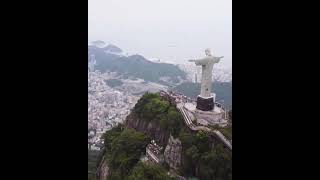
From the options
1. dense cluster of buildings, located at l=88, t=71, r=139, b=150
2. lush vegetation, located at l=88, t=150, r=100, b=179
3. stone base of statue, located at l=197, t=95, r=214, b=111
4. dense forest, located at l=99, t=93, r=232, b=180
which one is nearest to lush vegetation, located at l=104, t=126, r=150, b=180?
dense forest, located at l=99, t=93, r=232, b=180

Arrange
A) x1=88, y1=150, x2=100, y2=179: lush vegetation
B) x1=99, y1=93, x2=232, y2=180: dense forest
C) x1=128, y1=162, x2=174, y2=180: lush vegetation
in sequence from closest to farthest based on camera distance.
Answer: x1=88, y1=150, x2=100, y2=179: lush vegetation → x1=99, y1=93, x2=232, y2=180: dense forest → x1=128, y1=162, x2=174, y2=180: lush vegetation

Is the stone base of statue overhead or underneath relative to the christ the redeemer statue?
underneath

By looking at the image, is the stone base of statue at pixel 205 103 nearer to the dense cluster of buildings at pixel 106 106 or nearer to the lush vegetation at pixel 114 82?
the dense cluster of buildings at pixel 106 106

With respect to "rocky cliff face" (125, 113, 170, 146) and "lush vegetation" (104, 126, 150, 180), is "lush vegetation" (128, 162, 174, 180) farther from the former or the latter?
"rocky cliff face" (125, 113, 170, 146)

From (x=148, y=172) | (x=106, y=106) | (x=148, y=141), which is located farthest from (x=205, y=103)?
(x=106, y=106)
